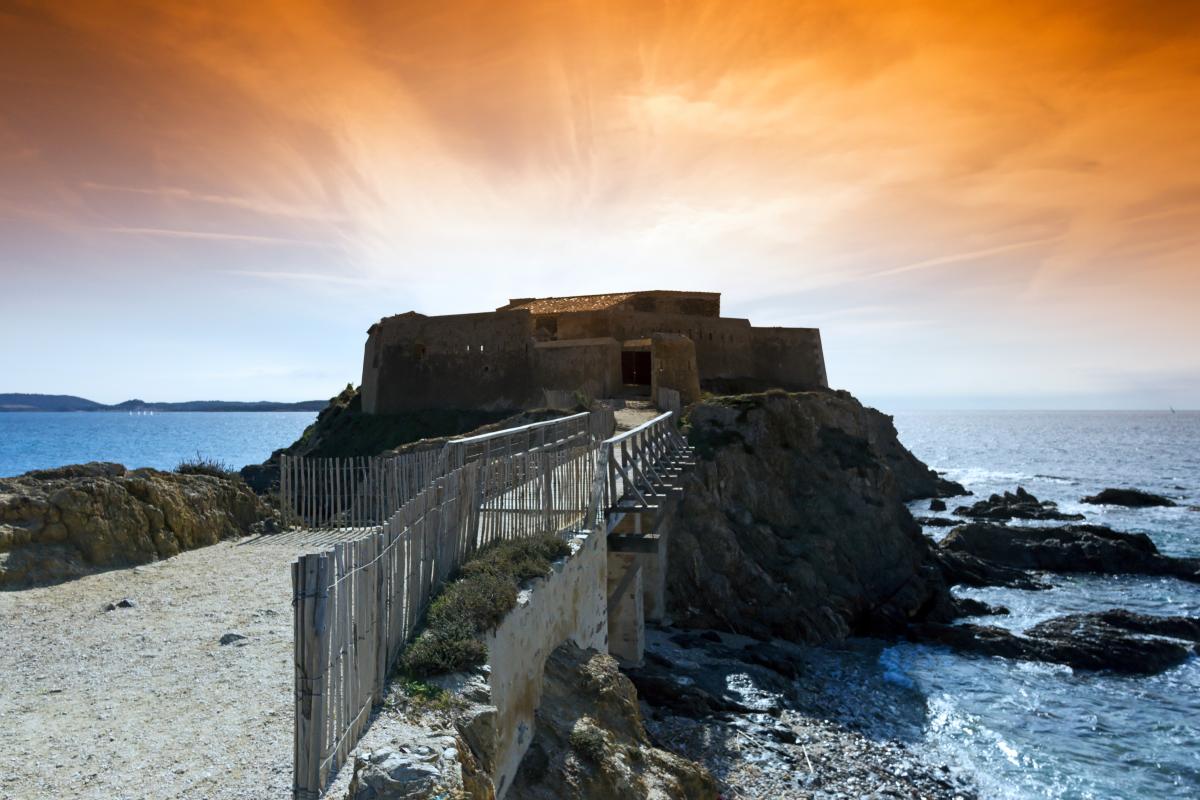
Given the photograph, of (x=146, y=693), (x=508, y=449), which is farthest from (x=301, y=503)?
(x=146, y=693)

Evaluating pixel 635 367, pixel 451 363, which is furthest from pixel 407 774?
pixel 451 363

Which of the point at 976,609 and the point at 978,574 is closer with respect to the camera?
the point at 976,609

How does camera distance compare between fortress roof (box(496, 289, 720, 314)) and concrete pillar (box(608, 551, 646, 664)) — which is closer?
concrete pillar (box(608, 551, 646, 664))

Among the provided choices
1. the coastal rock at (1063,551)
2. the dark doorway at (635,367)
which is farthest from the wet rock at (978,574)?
the dark doorway at (635,367)

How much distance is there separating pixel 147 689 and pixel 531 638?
12.1ft

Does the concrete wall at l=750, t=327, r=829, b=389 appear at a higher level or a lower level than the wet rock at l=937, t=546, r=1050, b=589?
higher

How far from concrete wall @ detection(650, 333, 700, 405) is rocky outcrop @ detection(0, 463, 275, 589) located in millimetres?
23897

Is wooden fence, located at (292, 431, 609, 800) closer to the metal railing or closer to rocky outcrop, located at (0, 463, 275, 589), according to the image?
the metal railing

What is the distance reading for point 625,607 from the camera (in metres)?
17.9

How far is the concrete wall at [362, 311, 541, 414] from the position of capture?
138ft

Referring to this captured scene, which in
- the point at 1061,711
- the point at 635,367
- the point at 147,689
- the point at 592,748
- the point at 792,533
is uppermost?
the point at 635,367

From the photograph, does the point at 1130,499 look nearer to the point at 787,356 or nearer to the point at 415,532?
the point at 787,356

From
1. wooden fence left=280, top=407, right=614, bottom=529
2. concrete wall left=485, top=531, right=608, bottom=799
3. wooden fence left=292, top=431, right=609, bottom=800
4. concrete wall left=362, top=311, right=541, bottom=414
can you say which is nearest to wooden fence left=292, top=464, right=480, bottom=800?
wooden fence left=292, top=431, right=609, bottom=800

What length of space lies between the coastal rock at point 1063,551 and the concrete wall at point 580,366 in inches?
664
